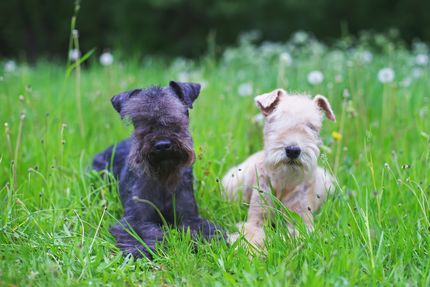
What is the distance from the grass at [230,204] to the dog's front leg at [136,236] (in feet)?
0.25

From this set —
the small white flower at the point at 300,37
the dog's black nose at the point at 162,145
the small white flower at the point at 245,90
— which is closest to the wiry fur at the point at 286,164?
the dog's black nose at the point at 162,145

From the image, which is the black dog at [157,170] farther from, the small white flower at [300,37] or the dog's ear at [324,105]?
the small white flower at [300,37]

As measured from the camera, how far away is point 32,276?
274 centimetres

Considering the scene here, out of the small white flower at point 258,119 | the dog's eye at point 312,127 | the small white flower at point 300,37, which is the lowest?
the small white flower at point 258,119

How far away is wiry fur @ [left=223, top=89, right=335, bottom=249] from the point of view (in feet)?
11.0

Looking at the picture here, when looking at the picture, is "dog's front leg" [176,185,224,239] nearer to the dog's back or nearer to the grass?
the grass

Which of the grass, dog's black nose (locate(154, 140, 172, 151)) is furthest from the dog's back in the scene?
dog's black nose (locate(154, 140, 172, 151))

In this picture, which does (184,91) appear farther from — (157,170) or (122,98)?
(157,170)

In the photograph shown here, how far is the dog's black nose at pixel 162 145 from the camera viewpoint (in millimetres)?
3166

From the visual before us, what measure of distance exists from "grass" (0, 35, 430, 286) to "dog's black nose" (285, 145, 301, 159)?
220mm

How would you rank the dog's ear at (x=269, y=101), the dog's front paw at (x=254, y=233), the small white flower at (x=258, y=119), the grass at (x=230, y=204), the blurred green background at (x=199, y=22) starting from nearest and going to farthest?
the grass at (x=230, y=204), the dog's front paw at (x=254, y=233), the dog's ear at (x=269, y=101), the small white flower at (x=258, y=119), the blurred green background at (x=199, y=22)

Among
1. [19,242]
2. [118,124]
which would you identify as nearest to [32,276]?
[19,242]

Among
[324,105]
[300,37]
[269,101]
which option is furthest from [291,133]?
[300,37]

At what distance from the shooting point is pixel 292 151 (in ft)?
10.7
